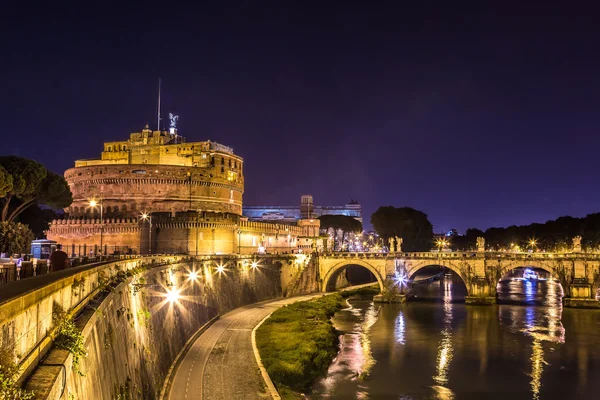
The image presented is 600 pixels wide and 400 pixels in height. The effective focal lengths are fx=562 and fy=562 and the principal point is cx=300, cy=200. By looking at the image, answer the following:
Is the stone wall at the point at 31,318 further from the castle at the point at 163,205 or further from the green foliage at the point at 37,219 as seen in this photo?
the green foliage at the point at 37,219

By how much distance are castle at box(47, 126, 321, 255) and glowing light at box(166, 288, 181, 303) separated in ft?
71.9

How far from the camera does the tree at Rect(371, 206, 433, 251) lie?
108 m

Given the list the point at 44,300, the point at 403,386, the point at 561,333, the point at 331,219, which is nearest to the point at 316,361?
the point at 403,386

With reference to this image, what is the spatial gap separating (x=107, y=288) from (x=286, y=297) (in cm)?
4646

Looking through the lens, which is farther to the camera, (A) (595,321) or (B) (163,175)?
(B) (163,175)

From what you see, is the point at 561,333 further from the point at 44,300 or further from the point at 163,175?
the point at 163,175

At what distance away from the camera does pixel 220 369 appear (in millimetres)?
27078

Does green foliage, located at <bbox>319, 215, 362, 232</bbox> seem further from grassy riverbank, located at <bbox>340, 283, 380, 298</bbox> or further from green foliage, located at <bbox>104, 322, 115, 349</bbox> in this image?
green foliage, located at <bbox>104, 322, 115, 349</bbox>

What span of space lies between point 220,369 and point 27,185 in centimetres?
2610

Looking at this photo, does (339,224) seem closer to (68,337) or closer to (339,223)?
(339,223)

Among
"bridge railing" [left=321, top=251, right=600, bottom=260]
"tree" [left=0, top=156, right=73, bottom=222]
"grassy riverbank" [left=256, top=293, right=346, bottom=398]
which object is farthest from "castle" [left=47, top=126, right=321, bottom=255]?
"grassy riverbank" [left=256, top=293, right=346, bottom=398]

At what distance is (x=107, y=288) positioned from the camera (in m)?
16.4

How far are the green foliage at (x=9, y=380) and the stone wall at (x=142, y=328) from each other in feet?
1.12

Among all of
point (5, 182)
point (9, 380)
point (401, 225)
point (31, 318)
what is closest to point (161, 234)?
point (5, 182)
